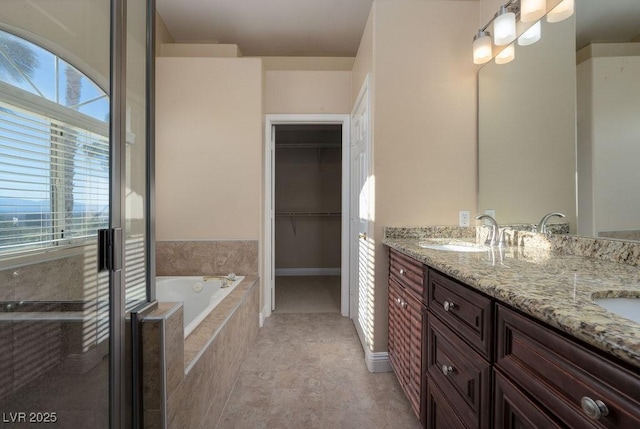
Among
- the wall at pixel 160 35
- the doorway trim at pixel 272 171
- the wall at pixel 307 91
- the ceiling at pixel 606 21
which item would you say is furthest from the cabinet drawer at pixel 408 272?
the wall at pixel 160 35

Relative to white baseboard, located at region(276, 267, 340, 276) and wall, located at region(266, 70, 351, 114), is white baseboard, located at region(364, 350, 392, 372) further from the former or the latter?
white baseboard, located at region(276, 267, 340, 276)

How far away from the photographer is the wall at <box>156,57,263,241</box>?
2674 millimetres

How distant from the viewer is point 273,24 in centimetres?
275

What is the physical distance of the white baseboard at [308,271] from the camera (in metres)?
4.99

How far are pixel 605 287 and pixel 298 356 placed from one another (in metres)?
1.90

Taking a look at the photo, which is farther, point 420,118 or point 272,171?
point 272,171

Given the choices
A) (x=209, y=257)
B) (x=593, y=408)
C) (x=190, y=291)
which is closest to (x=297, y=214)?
(x=209, y=257)

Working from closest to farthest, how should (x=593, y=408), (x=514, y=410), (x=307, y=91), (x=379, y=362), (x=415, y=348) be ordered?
(x=593, y=408), (x=514, y=410), (x=415, y=348), (x=379, y=362), (x=307, y=91)

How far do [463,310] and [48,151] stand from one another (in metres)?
1.36

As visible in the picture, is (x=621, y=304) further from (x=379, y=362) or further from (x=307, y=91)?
(x=307, y=91)

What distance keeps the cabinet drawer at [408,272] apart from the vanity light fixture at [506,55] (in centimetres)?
140

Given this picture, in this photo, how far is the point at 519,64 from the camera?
1734mm

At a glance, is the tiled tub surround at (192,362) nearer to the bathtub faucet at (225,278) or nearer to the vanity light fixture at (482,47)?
the bathtub faucet at (225,278)

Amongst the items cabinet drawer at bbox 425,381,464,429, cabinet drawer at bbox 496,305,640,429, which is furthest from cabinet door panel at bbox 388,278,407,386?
cabinet drawer at bbox 496,305,640,429
